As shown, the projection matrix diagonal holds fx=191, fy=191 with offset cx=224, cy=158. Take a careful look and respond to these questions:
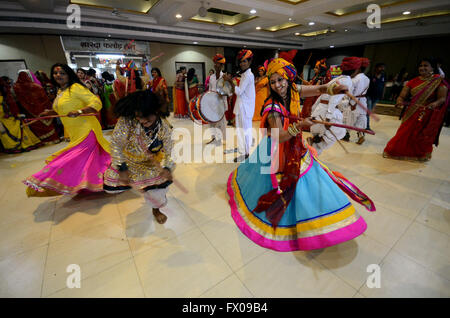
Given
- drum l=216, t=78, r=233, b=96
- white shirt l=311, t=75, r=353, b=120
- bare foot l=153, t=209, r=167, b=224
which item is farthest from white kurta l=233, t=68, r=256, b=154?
bare foot l=153, t=209, r=167, b=224

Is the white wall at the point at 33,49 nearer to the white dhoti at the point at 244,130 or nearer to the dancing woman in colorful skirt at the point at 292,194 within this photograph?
the white dhoti at the point at 244,130

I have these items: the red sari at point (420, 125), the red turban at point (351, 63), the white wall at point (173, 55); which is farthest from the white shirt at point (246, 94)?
the white wall at point (173, 55)

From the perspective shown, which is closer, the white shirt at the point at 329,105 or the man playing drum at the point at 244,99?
the white shirt at the point at 329,105

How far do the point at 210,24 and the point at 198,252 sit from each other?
10309 mm

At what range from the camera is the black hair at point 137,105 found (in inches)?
58.9

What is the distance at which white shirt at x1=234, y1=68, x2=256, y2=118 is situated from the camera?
11.1 feet

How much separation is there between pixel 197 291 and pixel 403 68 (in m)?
14.5

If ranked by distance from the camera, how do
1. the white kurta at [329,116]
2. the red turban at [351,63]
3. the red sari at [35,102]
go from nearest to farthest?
the white kurta at [329,116], the red turban at [351,63], the red sari at [35,102]

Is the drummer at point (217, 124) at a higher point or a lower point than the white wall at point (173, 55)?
lower

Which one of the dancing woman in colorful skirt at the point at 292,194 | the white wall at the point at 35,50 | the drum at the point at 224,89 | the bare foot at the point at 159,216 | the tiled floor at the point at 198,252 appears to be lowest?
the tiled floor at the point at 198,252

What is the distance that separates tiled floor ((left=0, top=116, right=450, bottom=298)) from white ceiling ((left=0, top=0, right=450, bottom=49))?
6072 millimetres

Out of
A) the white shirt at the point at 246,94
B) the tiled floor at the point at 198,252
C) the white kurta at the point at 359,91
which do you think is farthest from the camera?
the white kurta at the point at 359,91

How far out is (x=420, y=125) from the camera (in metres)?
3.42

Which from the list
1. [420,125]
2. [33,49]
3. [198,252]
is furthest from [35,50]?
[420,125]
